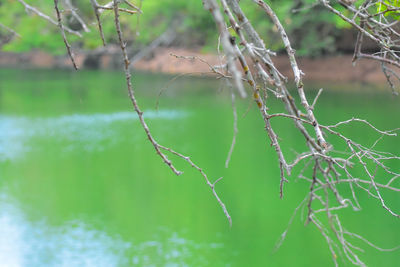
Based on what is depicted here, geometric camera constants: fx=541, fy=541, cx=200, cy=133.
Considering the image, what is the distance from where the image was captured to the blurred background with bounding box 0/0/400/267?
5465 millimetres

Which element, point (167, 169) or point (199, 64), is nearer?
point (167, 169)

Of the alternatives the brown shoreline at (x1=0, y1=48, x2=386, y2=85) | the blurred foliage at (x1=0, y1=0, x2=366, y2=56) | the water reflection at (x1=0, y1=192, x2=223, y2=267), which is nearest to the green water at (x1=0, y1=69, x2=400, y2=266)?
the water reflection at (x1=0, y1=192, x2=223, y2=267)

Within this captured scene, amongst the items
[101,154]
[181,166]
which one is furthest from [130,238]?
[101,154]

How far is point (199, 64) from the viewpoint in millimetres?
16328

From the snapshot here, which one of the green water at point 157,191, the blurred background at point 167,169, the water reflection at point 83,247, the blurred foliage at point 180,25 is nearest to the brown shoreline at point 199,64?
the blurred background at point 167,169

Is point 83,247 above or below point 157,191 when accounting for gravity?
below

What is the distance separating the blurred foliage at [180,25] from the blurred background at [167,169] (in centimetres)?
11

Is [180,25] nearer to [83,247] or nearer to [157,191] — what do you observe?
[157,191]

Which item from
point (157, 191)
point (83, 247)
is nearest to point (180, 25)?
point (157, 191)

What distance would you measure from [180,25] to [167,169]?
1103cm

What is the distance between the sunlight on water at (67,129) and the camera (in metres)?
9.47

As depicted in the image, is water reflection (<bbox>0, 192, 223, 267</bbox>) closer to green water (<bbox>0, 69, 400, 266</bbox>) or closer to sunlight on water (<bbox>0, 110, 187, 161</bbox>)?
green water (<bbox>0, 69, 400, 266</bbox>)

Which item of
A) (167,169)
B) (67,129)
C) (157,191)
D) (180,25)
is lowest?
(157,191)

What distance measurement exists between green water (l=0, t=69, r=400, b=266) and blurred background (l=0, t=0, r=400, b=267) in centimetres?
2
